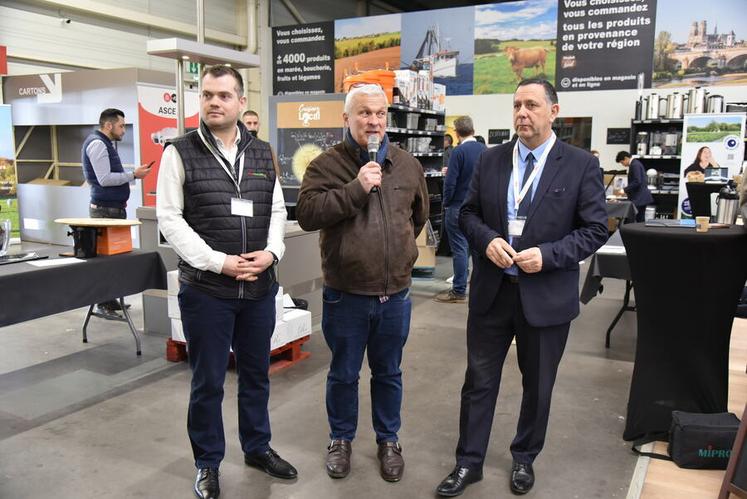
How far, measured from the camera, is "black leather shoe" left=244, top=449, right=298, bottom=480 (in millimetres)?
2609

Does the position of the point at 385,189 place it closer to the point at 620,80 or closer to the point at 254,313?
the point at 254,313

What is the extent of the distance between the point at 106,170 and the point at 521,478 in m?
4.30

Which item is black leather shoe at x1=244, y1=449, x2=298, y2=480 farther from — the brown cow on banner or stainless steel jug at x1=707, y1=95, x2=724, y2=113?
the brown cow on banner

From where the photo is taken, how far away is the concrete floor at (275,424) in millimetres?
2590

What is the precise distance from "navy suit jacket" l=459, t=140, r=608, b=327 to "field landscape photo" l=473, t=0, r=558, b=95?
8.97 m

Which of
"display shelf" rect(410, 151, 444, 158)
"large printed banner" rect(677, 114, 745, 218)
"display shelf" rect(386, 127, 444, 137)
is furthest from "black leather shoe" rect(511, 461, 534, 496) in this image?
"large printed banner" rect(677, 114, 745, 218)

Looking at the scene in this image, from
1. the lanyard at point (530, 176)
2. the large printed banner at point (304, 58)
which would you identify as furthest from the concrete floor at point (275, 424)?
the large printed banner at point (304, 58)

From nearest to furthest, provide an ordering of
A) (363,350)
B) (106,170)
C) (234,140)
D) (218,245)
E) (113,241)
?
(218,245), (234,140), (363,350), (113,241), (106,170)

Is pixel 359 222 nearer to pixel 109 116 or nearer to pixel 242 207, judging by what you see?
pixel 242 207

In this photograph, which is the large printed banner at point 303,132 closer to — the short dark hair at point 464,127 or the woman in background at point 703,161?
the short dark hair at point 464,127

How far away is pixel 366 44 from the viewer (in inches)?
503

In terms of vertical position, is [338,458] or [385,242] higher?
[385,242]

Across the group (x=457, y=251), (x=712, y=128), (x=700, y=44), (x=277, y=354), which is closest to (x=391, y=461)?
(x=277, y=354)

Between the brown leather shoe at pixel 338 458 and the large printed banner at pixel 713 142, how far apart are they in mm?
7049
